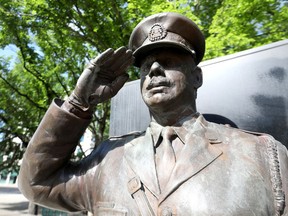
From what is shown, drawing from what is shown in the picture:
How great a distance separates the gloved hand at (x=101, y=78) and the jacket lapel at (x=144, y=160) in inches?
14.6

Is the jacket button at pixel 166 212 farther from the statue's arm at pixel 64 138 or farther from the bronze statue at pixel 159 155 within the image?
the statue's arm at pixel 64 138

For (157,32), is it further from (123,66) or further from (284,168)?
(284,168)

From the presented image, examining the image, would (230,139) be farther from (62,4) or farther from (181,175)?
(62,4)

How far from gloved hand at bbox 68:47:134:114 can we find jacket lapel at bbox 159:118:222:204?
62cm

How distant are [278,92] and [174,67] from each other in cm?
102

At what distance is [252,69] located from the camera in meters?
2.68

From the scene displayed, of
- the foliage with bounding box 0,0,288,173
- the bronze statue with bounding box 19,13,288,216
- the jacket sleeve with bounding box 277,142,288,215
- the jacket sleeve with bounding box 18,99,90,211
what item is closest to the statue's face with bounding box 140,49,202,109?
the bronze statue with bounding box 19,13,288,216

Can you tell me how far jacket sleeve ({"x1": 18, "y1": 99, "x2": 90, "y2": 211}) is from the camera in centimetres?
191

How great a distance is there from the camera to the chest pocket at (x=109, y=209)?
5.67 ft

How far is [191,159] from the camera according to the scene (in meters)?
1.73

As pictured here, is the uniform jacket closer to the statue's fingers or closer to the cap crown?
the statue's fingers

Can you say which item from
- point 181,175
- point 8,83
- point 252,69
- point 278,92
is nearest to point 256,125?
point 278,92

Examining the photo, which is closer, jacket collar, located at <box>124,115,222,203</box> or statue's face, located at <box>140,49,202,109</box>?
jacket collar, located at <box>124,115,222,203</box>

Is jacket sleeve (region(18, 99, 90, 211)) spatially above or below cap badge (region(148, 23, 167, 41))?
below
